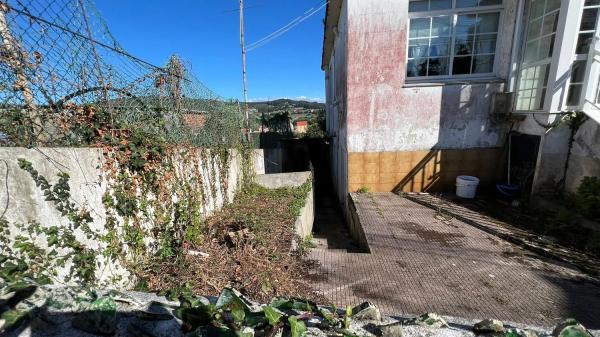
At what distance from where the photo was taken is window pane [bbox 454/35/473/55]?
6016 mm

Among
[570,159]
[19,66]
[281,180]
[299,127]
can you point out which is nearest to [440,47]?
[570,159]

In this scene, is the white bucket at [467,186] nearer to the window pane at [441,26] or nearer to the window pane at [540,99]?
the window pane at [540,99]

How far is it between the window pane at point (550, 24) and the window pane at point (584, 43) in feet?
1.45

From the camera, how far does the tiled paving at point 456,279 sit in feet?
8.30

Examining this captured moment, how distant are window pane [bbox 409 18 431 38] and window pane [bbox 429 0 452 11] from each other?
281mm

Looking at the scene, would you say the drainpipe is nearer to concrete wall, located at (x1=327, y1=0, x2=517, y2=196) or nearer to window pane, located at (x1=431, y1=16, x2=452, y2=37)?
concrete wall, located at (x1=327, y1=0, x2=517, y2=196)

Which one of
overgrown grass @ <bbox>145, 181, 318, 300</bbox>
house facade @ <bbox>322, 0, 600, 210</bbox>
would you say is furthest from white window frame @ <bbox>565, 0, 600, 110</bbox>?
overgrown grass @ <bbox>145, 181, 318, 300</bbox>

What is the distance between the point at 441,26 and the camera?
6.00 m

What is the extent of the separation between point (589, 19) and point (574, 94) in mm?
1257

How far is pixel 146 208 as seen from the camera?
2.75 metres

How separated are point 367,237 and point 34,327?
3916 millimetres

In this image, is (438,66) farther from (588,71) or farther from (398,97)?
(588,71)

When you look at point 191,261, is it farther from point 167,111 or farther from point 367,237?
point 367,237

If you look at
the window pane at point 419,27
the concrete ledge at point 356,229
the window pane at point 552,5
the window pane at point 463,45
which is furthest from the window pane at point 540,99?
the concrete ledge at point 356,229
